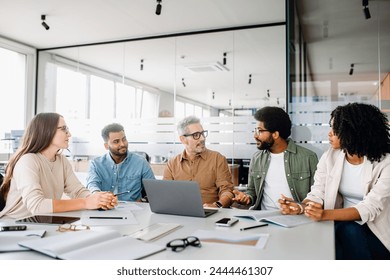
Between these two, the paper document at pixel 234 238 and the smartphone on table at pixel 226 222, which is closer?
the paper document at pixel 234 238

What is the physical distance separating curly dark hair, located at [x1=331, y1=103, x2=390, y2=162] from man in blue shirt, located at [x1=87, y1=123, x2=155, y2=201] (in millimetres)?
Result: 1402

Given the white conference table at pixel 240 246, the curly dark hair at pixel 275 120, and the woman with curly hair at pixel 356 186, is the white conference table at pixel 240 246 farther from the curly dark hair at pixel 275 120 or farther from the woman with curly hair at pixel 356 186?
the curly dark hair at pixel 275 120

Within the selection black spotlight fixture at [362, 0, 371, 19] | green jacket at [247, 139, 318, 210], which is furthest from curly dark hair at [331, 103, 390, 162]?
black spotlight fixture at [362, 0, 371, 19]

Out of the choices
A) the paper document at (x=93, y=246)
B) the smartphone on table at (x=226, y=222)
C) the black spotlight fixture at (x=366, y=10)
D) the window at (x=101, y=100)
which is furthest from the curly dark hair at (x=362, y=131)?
the window at (x=101, y=100)

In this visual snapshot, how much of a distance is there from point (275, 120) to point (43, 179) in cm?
146

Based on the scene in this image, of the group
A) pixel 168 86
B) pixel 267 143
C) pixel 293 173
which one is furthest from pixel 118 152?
pixel 168 86

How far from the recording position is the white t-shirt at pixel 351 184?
72.3 inches

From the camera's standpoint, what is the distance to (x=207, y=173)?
2.61 metres

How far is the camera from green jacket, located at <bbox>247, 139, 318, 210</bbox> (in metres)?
2.34

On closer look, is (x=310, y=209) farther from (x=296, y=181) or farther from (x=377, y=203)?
(x=296, y=181)

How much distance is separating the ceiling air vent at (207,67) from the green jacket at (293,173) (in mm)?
2791

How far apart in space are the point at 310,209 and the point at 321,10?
266 cm

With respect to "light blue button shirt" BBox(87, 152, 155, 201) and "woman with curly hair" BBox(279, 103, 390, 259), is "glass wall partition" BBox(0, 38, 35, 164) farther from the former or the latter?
"woman with curly hair" BBox(279, 103, 390, 259)
